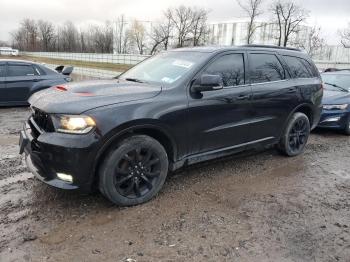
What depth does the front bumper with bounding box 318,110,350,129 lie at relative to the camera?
8.04 metres

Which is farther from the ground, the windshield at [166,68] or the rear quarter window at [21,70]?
the windshield at [166,68]

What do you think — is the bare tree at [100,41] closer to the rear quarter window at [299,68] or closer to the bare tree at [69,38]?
the bare tree at [69,38]

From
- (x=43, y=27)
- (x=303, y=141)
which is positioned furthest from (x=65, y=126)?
(x=43, y=27)

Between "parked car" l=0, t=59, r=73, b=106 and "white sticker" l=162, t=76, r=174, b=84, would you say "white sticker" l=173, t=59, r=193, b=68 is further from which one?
"parked car" l=0, t=59, r=73, b=106

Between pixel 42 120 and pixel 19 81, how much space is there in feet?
22.0

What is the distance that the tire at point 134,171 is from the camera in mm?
3775

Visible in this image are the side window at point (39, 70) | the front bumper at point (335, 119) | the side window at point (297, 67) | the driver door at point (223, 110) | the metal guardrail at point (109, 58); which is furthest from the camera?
the metal guardrail at point (109, 58)

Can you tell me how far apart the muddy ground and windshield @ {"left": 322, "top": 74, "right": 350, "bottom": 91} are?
13.6ft

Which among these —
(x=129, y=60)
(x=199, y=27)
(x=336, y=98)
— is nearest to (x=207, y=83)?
(x=336, y=98)

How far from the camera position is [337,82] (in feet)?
30.2

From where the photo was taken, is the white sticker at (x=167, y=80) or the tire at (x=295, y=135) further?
the tire at (x=295, y=135)

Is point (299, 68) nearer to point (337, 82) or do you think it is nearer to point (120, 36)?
point (337, 82)

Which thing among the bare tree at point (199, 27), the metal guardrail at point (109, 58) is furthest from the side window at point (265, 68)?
the bare tree at point (199, 27)

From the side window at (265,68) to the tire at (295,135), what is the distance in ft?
2.65
